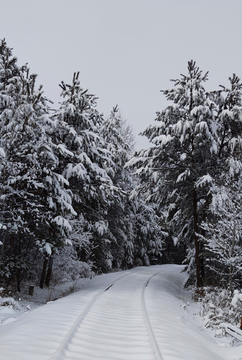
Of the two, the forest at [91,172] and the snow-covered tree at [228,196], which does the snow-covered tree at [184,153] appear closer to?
the forest at [91,172]

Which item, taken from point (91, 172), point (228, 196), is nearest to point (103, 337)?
point (228, 196)

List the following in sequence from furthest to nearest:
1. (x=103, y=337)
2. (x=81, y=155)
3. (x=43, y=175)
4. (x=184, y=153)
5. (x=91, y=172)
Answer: (x=91, y=172) → (x=184, y=153) → (x=81, y=155) → (x=43, y=175) → (x=103, y=337)

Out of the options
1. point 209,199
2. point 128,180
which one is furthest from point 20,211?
point 128,180

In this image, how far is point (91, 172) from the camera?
50.1 ft

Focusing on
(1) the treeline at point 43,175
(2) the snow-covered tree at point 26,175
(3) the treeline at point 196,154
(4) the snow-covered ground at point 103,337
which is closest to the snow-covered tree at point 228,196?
(3) the treeline at point 196,154

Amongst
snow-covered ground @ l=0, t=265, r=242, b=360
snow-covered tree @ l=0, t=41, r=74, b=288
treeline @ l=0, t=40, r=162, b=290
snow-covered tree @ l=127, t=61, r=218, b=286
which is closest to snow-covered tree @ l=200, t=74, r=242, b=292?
snow-covered tree @ l=127, t=61, r=218, b=286

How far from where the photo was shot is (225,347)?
6.94 metres

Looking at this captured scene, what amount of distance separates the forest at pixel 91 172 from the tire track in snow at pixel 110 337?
461 cm

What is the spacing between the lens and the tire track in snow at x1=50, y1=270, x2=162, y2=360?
15.5ft

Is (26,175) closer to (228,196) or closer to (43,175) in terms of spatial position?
(43,175)

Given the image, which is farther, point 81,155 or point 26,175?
point 81,155

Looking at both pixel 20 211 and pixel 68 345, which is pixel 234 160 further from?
pixel 68 345

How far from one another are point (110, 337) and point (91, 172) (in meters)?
10.1

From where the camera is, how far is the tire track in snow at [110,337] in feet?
15.5
